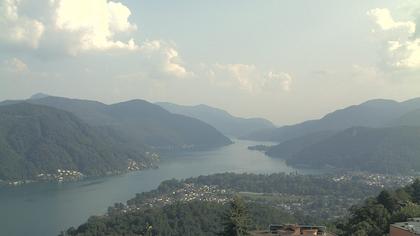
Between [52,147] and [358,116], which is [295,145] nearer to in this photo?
[358,116]

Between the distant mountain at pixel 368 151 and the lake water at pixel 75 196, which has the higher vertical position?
the distant mountain at pixel 368 151

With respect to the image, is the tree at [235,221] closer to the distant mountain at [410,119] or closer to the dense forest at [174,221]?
the dense forest at [174,221]

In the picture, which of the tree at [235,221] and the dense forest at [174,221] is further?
the dense forest at [174,221]

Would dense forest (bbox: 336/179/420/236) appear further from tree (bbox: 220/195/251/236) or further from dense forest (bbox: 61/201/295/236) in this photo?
dense forest (bbox: 61/201/295/236)

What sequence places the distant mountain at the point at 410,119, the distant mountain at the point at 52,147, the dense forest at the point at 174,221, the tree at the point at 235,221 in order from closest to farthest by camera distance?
the tree at the point at 235,221 < the dense forest at the point at 174,221 < the distant mountain at the point at 52,147 < the distant mountain at the point at 410,119

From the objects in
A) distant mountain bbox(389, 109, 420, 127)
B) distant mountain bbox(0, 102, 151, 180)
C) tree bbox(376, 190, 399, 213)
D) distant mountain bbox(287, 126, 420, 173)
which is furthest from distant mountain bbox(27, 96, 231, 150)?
tree bbox(376, 190, 399, 213)

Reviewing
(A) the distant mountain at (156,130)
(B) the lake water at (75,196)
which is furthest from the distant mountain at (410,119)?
(A) the distant mountain at (156,130)

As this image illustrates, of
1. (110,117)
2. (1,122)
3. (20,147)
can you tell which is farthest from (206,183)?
(110,117)
